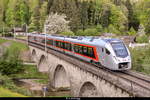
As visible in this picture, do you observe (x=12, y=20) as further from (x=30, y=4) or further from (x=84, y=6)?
(x=84, y=6)

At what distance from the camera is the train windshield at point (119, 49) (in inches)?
1030

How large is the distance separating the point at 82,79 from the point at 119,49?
6.07 m

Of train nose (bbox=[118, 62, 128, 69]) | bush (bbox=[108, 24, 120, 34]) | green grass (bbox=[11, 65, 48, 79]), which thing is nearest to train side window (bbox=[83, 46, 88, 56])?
train nose (bbox=[118, 62, 128, 69])

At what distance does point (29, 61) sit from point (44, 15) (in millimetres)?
31264

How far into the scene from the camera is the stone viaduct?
2256cm

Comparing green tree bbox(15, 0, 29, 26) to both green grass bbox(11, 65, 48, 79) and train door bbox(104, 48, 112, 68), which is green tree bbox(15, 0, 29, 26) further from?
train door bbox(104, 48, 112, 68)

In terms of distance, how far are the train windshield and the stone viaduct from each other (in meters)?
2.71

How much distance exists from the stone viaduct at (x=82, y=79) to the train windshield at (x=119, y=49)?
8.90 ft

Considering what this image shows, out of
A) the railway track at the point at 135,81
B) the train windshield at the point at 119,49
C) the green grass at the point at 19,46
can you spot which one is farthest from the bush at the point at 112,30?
the train windshield at the point at 119,49

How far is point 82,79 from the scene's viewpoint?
29531 millimetres

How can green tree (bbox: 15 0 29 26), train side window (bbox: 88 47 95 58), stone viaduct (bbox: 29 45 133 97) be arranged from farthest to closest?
green tree (bbox: 15 0 29 26) < train side window (bbox: 88 47 95 58) < stone viaduct (bbox: 29 45 133 97)

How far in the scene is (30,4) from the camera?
12519 cm

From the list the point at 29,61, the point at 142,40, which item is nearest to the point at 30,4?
the point at 29,61

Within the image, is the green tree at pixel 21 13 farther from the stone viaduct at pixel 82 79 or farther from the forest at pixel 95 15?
the stone viaduct at pixel 82 79
